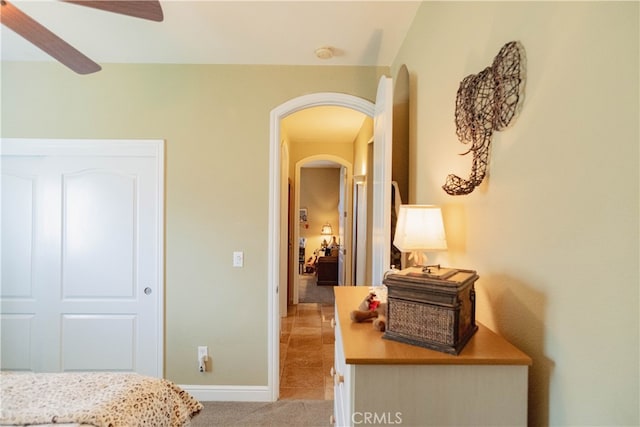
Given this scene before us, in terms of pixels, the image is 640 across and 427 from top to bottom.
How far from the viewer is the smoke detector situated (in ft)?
7.21

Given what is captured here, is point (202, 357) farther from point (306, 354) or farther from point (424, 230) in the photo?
point (424, 230)

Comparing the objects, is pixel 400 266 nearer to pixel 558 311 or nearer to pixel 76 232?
pixel 558 311

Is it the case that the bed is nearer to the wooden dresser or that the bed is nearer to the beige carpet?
the beige carpet

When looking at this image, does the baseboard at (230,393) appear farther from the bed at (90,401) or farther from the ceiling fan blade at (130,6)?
the ceiling fan blade at (130,6)

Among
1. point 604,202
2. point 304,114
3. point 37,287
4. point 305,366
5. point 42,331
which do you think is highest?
point 304,114

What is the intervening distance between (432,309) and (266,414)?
6.53 ft

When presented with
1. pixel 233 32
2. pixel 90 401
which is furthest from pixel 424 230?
pixel 233 32

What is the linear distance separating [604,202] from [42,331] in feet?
11.4

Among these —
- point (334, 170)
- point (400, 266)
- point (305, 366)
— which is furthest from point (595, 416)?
point (334, 170)

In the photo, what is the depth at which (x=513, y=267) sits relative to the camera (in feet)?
2.98

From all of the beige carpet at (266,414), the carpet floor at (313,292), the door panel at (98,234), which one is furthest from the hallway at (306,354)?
the door panel at (98,234)

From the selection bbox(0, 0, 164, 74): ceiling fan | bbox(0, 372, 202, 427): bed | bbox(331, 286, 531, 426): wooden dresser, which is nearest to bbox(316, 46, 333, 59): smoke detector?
bbox(0, 0, 164, 74): ceiling fan

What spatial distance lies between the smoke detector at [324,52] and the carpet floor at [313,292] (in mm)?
3917

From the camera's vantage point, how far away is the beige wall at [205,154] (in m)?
2.46
